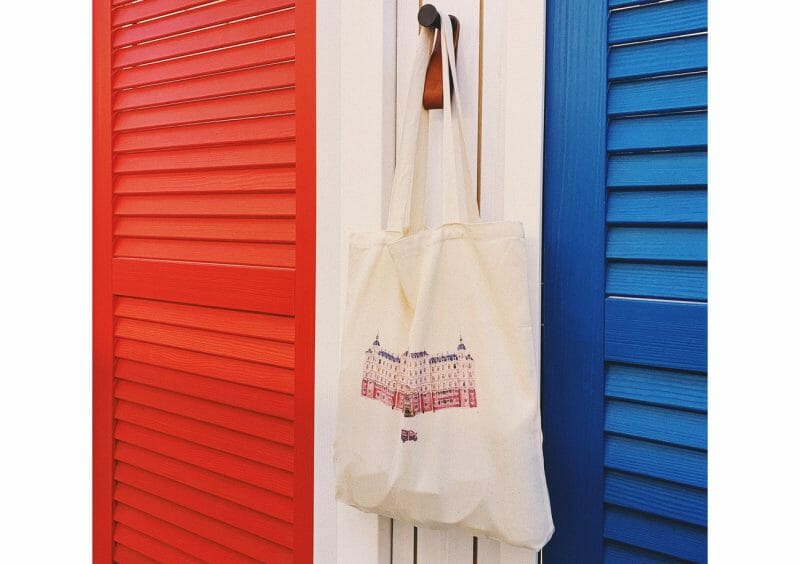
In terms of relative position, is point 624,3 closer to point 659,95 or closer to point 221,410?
point 659,95

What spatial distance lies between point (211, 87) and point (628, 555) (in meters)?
0.93

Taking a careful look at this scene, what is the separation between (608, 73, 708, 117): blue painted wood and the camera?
720 millimetres

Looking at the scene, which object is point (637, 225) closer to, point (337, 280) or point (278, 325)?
point (337, 280)

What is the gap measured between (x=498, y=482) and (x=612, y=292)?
0.25 meters

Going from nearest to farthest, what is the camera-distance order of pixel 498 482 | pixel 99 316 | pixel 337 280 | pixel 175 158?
pixel 498 482 < pixel 337 280 < pixel 175 158 < pixel 99 316

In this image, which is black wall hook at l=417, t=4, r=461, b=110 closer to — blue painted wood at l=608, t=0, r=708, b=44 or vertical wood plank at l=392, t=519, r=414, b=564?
blue painted wood at l=608, t=0, r=708, b=44

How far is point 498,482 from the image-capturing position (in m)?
0.75

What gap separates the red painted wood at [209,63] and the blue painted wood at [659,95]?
50 centimetres

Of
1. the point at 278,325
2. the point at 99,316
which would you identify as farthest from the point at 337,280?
the point at 99,316

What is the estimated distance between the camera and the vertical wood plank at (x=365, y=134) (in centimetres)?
93

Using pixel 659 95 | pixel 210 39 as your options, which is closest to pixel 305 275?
pixel 210 39

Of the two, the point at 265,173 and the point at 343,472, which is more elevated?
the point at 265,173

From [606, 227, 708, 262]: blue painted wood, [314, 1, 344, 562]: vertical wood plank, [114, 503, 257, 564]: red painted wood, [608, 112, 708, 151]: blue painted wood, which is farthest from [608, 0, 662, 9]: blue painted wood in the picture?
[114, 503, 257, 564]: red painted wood

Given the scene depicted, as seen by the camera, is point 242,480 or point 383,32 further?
point 242,480
